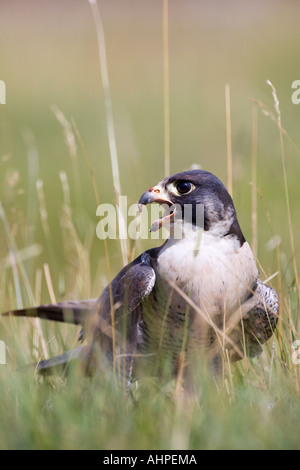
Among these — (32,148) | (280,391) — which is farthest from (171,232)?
(32,148)

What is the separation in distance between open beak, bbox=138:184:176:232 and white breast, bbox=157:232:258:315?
128mm

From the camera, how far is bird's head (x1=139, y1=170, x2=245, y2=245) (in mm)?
3863

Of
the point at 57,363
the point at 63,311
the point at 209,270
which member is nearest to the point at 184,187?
the point at 209,270

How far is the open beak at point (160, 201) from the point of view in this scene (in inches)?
151

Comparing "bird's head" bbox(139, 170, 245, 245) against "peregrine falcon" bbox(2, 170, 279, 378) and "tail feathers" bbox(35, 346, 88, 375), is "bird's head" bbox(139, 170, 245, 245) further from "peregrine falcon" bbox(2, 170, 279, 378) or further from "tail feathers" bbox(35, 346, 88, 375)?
"tail feathers" bbox(35, 346, 88, 375)

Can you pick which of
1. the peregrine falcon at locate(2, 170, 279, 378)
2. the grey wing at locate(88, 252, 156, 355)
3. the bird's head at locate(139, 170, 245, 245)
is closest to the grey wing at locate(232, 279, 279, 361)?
the peregrine falcon at locate(2, 170, 279, 378)

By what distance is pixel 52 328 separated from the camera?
4715mm

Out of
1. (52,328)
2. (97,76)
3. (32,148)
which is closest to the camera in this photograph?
(52,328)

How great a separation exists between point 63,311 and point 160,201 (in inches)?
33.6

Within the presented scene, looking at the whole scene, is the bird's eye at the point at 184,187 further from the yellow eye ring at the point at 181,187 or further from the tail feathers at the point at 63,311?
the tail feathers at the point at 63,311

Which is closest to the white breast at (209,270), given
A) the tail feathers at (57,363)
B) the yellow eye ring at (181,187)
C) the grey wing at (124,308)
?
the grey wing at (124,308)

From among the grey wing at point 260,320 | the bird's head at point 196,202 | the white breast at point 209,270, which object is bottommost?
the grey wing at point 260,320

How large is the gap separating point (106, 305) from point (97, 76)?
13571mm
